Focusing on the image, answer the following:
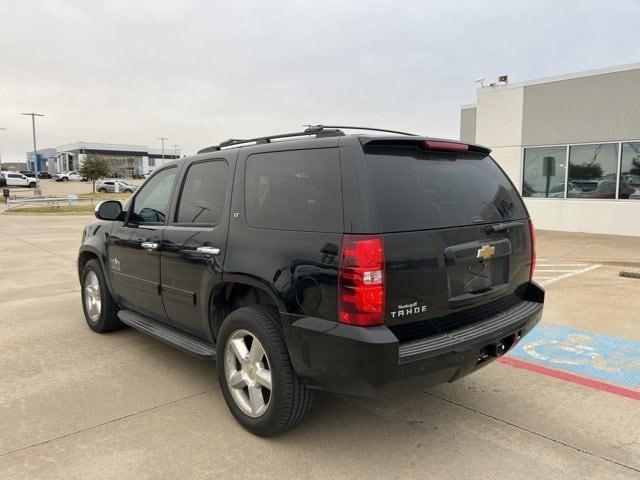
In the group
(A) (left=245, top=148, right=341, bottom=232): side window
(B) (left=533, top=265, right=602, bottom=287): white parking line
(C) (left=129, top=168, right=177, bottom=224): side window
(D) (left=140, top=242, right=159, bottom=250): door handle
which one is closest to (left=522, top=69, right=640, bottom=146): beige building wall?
(B) (left=533, top=265, right=602, bottom=287): white parking line

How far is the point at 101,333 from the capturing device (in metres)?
5.35

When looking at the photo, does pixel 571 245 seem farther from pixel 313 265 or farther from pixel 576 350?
pixel 313 265

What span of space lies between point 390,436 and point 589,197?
12.6 meters

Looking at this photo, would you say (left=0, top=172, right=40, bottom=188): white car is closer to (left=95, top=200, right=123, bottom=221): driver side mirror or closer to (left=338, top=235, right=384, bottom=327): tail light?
(left=95, top=200, right=123, bottom=221): driver side mirror

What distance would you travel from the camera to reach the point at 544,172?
14.4m

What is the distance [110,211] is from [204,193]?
4.64ft

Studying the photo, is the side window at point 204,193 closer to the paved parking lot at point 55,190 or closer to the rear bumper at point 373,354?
the rear bumper at point 373,354

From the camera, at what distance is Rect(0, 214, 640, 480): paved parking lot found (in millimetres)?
2883

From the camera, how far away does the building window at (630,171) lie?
12625mm

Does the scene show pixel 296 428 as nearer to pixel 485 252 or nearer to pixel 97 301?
pixel 485 252

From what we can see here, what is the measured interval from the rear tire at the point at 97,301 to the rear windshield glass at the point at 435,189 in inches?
138

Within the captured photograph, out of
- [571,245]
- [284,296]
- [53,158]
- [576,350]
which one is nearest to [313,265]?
[284,296]

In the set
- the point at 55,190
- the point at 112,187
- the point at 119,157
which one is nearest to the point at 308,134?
the point at 112,187

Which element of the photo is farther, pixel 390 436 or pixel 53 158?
pixel 53 158
